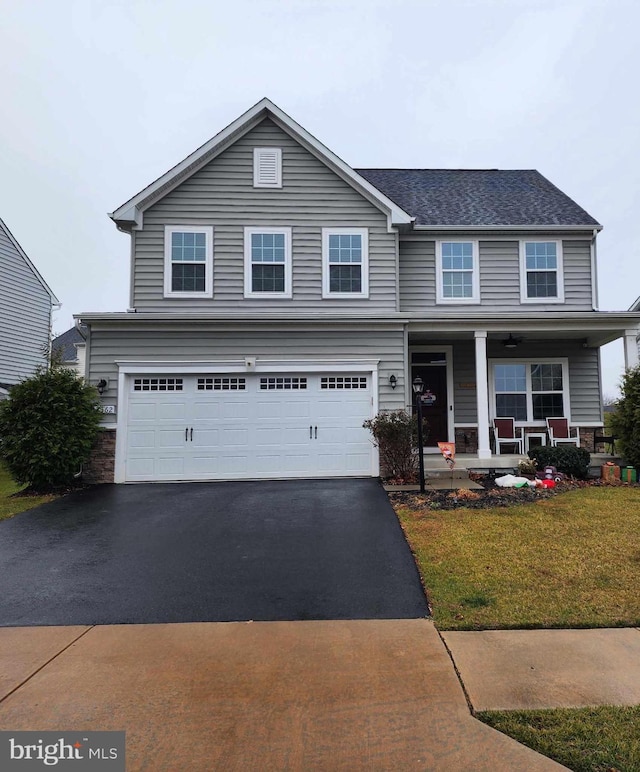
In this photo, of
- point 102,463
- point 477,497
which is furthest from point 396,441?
point 102,463

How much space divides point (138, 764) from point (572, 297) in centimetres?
1259

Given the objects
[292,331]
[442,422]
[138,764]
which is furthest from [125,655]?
[442,422]

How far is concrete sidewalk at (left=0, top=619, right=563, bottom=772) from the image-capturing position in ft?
7.05

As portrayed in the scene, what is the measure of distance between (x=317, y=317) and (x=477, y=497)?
482 centimetres

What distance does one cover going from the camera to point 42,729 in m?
2.36

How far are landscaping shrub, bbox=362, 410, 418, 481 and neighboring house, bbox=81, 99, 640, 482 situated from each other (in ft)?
1.59

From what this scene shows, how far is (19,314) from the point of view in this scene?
1839 centimetres

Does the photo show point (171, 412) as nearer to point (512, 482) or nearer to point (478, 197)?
point (512, 482)

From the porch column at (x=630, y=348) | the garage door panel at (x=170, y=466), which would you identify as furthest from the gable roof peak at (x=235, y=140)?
the porch column at (x=630, y=348)

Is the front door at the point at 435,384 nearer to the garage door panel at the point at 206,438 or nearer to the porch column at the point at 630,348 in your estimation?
the porch column at the point at 630,348

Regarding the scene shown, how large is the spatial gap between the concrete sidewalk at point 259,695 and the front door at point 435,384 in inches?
328

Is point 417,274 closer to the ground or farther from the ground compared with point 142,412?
farther from the ground

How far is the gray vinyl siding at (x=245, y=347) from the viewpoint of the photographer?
31.3 ft

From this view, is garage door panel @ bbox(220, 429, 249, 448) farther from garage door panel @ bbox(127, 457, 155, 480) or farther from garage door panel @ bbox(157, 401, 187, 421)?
garage door panel @ bbox(127, 457, 155, 480)
